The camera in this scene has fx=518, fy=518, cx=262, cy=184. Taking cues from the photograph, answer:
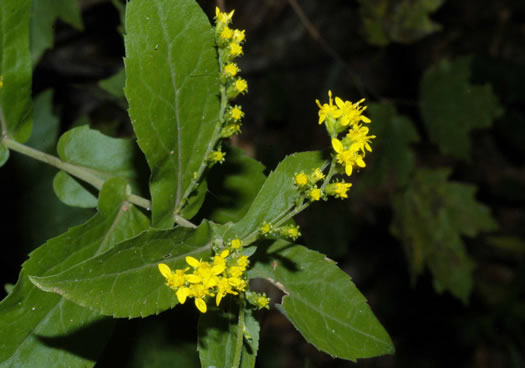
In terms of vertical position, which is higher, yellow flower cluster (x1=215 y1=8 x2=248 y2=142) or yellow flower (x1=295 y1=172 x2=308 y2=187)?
yellow flower cluster (x1=215 y1=8 x2=248 y2=142)

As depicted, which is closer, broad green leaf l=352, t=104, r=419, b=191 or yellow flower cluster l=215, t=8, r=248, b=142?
yellow flower cluster l=215, t=8, r=248, b=142

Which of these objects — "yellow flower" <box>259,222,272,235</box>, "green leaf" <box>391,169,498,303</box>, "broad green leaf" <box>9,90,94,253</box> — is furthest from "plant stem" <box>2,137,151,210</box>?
"green leaf" <box>391,169,498,303</box>

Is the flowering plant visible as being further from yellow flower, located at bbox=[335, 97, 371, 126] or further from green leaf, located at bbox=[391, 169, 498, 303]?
green leaf, located at bbox=[391, 169, 498, 303]

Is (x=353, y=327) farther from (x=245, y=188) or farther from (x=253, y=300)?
(x=245, y=188)

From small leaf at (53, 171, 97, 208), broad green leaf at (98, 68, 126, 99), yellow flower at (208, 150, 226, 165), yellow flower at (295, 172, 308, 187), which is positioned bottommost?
broad green leaf at (98, 68, 126, 99)

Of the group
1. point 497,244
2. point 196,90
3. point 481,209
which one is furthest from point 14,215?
point 497,244

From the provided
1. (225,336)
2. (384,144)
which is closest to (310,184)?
(225,336)
